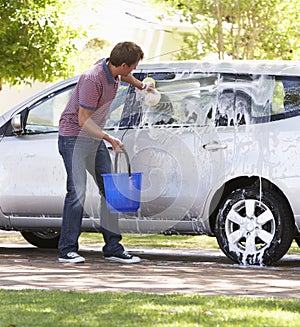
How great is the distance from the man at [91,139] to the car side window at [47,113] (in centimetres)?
67

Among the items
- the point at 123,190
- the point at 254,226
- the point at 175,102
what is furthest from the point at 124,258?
the point at 175,102

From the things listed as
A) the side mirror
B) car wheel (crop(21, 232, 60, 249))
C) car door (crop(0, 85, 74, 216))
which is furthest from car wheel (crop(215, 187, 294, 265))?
car wheel (crop(21, 232, 60, 249))

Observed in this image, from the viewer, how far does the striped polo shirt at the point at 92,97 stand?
917cm

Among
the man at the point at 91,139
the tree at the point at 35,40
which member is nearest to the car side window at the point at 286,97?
the man at the point at 91,139

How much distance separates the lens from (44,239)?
37.3ft

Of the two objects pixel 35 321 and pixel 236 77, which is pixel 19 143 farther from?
pixel 35 321

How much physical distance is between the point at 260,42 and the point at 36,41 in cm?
552

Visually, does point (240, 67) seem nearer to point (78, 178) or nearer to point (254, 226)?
point (254, 226)

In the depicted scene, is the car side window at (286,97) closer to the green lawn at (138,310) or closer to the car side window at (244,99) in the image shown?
the car side window at (244,99)

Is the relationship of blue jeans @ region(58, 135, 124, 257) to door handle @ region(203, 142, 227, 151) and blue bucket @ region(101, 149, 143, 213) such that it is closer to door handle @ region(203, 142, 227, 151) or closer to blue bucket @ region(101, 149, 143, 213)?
blue bucket @ region(101, 149, 143, 213)

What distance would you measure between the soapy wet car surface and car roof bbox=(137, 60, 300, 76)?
1.66 m

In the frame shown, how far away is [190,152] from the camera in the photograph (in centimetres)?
937

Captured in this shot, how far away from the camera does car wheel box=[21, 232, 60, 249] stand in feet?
37.3

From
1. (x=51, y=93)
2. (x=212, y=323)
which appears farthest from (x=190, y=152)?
(x=212, y=323)
